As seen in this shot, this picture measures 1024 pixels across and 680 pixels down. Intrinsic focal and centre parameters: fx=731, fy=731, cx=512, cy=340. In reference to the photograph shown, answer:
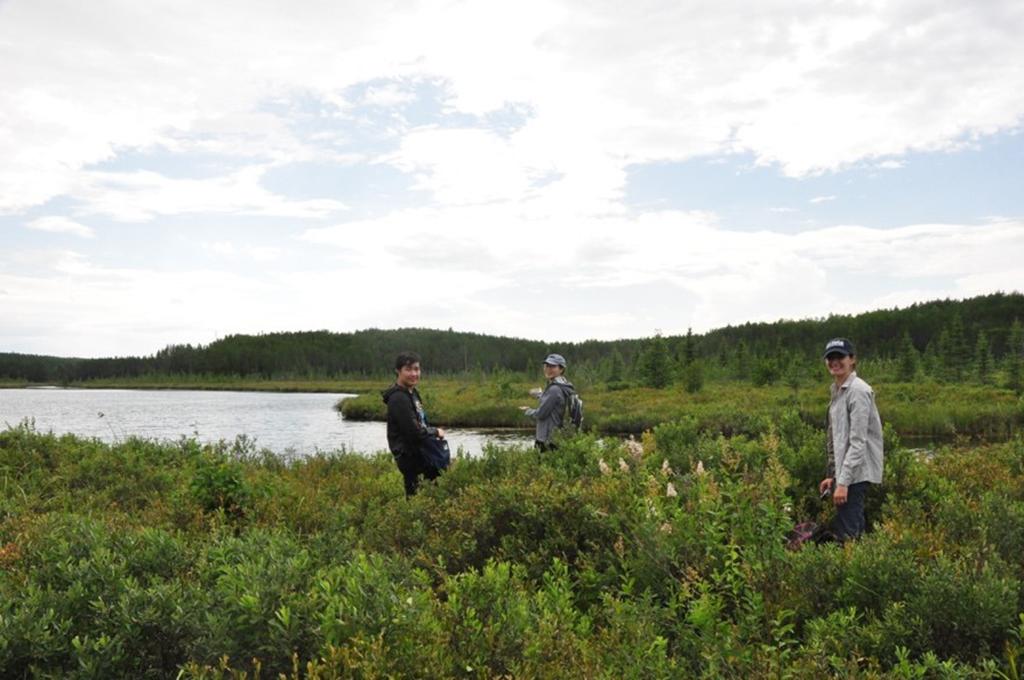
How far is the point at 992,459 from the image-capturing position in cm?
983

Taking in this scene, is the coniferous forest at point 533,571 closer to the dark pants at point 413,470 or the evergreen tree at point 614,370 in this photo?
the dark pants at point 413,470

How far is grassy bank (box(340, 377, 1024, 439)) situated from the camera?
3516 centimetres

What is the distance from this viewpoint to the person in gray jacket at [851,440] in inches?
268

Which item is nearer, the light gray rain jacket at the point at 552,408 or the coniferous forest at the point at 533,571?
the coniferous forest at the point at 533,571

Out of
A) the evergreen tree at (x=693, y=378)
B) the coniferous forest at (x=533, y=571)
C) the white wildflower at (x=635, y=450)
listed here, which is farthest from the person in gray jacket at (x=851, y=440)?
the evergreen tree at (x=693, y=378)

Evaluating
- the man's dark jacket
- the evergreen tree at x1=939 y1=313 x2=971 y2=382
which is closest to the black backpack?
the man's dark jacket

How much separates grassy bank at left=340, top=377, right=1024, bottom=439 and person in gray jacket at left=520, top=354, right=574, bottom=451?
2061 centimetres

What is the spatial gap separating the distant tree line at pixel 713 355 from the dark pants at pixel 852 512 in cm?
4609

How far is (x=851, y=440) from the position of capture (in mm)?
6836

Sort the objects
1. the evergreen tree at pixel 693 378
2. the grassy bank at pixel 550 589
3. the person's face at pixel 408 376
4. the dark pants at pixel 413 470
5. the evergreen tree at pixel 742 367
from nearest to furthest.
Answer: the grassy bank at pixel 550 589 → the person's face at pixel 408 376 → the dark pants at pixel 413 470 → the evergreen tree at pixel 693 378 → the evergreen tree at pixel 742 367

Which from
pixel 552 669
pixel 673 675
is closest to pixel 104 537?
pixel 552 669

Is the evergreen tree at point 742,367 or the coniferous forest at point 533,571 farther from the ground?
the evergreen tree at point 742,367

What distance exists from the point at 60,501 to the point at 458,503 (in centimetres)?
638

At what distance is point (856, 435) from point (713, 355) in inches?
4093
